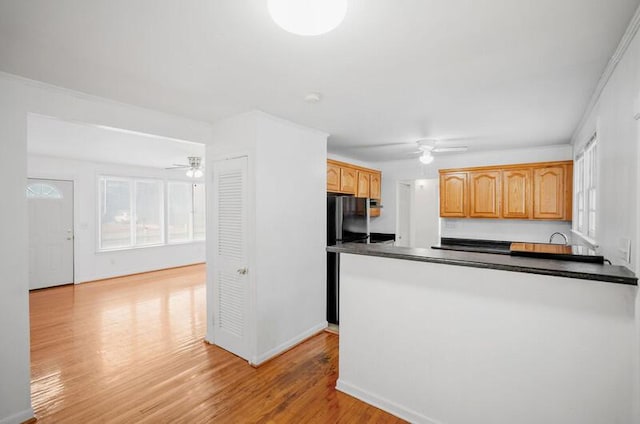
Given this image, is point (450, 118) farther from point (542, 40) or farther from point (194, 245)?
point (194, 245)

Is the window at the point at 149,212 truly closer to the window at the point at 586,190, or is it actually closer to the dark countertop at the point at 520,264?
the dark countertop at the point at 520,264

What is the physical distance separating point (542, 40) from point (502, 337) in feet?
5.55

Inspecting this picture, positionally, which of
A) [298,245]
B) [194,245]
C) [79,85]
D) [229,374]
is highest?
[79,85]

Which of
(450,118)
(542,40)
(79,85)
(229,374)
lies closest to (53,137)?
(79,85)

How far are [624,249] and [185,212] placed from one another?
793 centimetres

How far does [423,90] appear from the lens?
7.65 ft

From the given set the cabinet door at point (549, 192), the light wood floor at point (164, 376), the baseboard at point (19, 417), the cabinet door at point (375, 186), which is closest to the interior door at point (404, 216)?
the cabinet door at point (375, 186)

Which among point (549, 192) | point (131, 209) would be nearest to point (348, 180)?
point (549, 192)

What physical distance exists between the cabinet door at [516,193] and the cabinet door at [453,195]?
0.55 metres

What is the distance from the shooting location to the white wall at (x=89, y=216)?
557cm

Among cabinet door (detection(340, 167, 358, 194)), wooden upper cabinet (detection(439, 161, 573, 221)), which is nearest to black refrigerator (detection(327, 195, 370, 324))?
cabinet door (detection(340, 167, 358, 194))

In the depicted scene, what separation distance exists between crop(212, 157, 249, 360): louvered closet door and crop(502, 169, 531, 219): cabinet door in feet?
12.8

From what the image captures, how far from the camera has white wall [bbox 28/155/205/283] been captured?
5.57m

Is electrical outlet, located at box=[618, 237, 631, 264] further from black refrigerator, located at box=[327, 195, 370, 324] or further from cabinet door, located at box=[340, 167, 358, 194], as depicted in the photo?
cabinet door, located at box=[340, 167, 358, 194]
